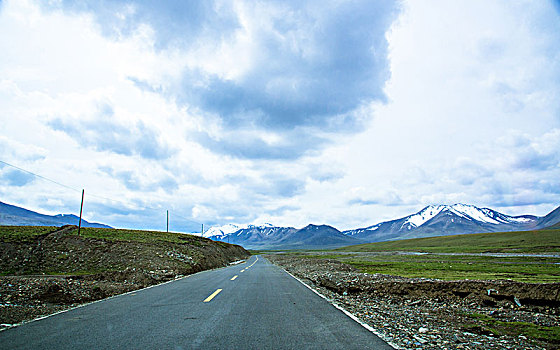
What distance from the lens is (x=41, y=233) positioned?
36.3 m

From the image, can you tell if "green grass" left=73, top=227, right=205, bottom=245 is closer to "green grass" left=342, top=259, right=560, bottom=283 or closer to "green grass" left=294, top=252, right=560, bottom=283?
"green grass" left=294, top=252, right=560, bottom=283

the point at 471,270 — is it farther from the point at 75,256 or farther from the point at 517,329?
the point at 75,256

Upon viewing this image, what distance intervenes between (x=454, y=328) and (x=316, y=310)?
4427 mm

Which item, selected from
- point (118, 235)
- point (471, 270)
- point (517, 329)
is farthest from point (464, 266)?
point (118, 235)

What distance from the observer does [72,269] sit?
27.6m

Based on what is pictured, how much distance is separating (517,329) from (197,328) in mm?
9276

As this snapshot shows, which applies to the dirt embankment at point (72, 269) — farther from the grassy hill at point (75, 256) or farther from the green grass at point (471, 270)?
the green grass at point (471, 270)

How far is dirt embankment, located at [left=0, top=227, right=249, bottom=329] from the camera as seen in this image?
13.2 m

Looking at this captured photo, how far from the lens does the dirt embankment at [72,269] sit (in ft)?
43.2

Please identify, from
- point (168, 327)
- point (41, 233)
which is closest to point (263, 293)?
point (168, 327)

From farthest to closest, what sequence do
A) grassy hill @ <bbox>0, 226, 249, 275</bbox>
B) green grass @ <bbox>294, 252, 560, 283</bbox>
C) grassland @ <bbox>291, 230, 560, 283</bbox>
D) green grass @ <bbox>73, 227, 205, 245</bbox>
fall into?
green grass @ <bbox>73, 227, 205, 245</bbox>
grassy hill @ <bbox>0, 226, 249, 275</bbox>
grassland @ <bbox>291, 230, 560, 283</bbox>
green grass @ <bbox>294, 252, 560, 283</bbox>

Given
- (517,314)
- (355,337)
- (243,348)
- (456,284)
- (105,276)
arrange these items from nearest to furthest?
1. (243,348)
2. (355,337)
3. (517,314)
4. (456,284)
5. (105,276)

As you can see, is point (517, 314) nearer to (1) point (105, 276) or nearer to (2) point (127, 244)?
(1) point (105, 276)

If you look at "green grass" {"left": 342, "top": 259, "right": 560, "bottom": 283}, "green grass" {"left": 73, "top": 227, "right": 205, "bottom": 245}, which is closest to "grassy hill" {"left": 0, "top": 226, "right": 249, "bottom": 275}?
"green grass" {"left": 73, "top": 227, "right": 205, "bottom": 245}
